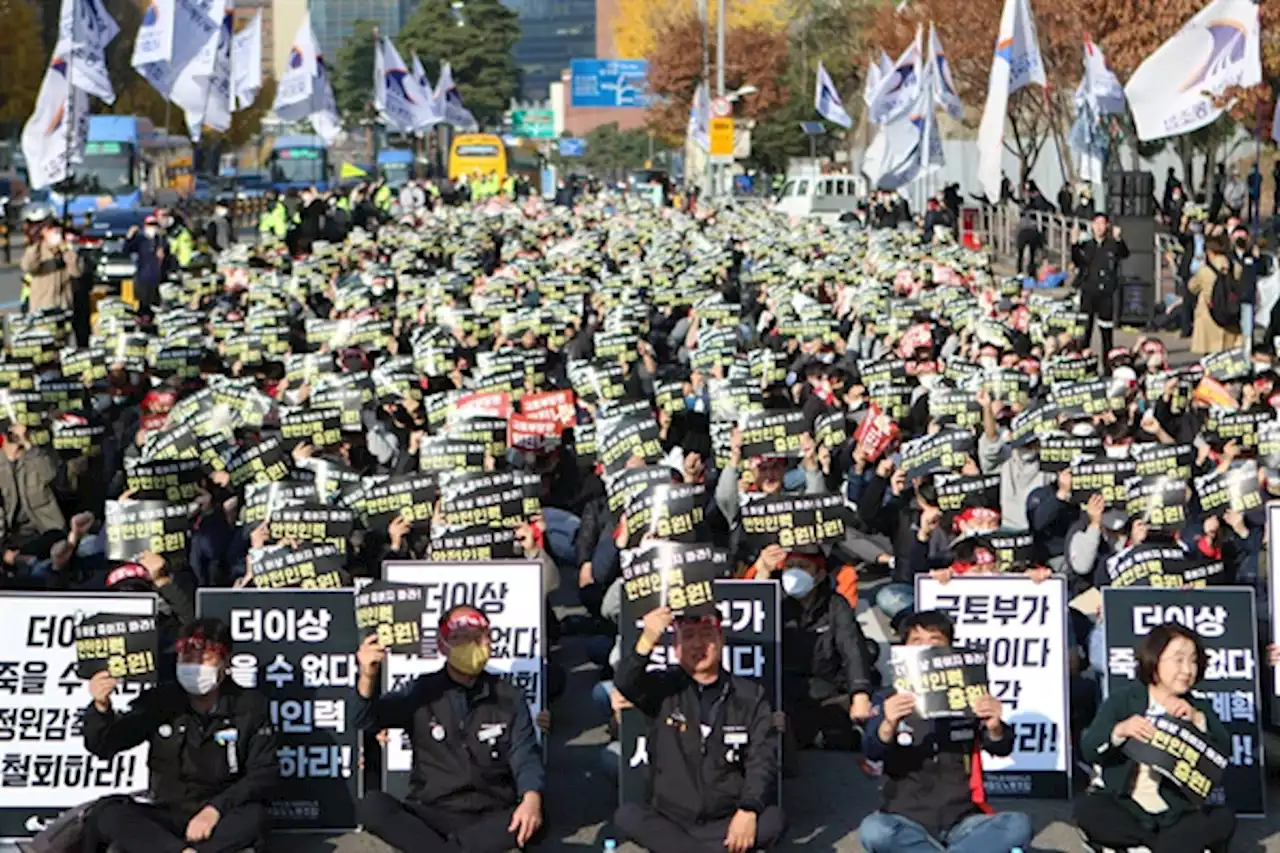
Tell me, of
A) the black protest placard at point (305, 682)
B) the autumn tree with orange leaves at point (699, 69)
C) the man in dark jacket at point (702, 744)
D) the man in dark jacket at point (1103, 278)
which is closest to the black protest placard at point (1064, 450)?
the man in dark jacket at point (702, 744)

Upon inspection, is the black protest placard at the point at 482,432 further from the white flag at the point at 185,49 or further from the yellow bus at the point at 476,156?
the yellow bus at the point at 476,156

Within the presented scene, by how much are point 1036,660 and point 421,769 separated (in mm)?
3046

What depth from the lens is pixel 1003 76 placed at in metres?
26.1

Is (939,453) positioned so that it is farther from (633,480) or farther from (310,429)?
(310,429)

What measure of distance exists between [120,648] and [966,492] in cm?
509

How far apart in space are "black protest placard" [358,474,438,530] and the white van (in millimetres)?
48388

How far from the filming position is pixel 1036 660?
1108 cm

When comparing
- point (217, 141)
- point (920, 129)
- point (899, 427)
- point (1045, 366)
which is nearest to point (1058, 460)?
point (899, 427)

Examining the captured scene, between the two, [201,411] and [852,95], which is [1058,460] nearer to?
[201,411]

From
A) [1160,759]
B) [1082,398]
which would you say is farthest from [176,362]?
[1160,759]

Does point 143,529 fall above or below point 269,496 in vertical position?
below

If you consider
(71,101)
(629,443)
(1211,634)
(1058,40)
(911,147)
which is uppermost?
(1058,40)

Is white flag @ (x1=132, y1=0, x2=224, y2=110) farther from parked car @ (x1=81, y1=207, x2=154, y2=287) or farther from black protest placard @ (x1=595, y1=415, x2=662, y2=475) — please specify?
black protest placard @ (x1=595, y1=415, x2=662, y2=475)

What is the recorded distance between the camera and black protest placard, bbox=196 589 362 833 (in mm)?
10578
